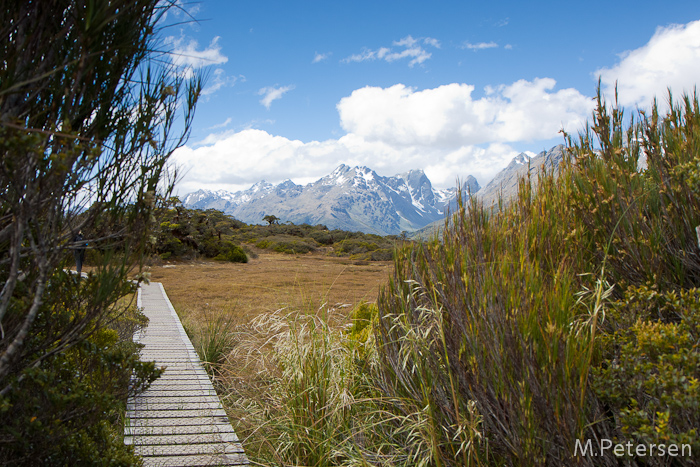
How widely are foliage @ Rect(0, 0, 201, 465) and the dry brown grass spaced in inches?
167

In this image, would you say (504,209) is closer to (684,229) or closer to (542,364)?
(684,229)

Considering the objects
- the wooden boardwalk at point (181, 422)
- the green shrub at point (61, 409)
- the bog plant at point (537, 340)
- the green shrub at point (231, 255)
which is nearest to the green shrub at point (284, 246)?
the green shrub at point (231, 255)

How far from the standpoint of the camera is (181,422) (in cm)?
358

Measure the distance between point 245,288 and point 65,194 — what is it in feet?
37.2

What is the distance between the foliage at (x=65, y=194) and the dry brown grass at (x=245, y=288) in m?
4.24

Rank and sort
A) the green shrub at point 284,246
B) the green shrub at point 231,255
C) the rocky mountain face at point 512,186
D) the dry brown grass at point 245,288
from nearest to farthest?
1. the rocky mountain face at point 512,186
2. the dry brown grass at point 245,288
3. the green shrub at point 231,255
4. the green shrub at point 284,246

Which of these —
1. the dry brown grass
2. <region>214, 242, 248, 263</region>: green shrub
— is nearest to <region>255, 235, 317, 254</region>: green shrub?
<region>214, 242, 248, 263</region>: green shrub

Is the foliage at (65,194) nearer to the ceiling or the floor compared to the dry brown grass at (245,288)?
nearer to the ceiling

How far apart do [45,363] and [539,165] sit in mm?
3871

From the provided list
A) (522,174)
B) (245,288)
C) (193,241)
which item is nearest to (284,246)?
(193,241)

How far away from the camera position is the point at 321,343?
3.65 m

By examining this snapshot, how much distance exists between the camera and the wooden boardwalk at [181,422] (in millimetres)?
3047

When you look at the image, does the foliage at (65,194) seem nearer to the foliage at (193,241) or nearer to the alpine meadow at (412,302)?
the alpine meadow at (412,302)

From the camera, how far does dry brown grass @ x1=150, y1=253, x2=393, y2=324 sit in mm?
8945
